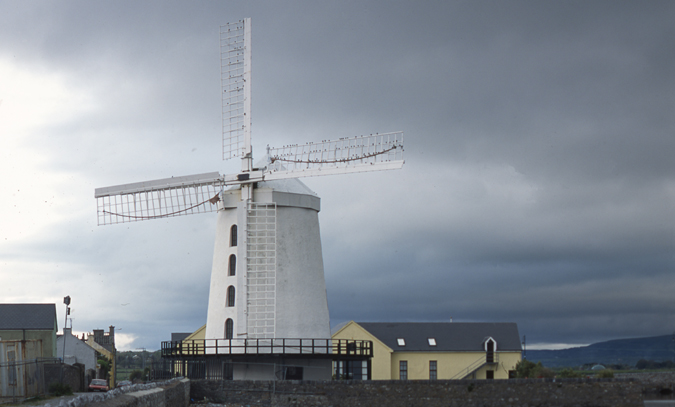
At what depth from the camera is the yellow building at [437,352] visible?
168ft

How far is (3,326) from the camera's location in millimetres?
42906

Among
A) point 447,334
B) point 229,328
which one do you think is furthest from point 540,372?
point 229,328

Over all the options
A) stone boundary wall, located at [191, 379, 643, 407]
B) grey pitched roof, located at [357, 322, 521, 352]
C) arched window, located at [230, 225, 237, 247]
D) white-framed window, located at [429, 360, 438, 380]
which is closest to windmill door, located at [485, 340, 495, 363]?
grey pitched roof, located at [357, 322, 521, 352]

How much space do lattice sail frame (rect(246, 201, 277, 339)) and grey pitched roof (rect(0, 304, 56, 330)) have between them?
18139 millimetres

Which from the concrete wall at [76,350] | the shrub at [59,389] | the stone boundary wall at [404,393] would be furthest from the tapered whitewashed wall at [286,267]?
the concrete wall at [76,350]

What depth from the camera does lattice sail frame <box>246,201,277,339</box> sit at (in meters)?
31.7

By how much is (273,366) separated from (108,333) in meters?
54.9

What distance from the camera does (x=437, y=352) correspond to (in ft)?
171

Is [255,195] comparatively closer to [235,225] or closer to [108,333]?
[235,225]

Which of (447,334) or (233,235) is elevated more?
(233,235)

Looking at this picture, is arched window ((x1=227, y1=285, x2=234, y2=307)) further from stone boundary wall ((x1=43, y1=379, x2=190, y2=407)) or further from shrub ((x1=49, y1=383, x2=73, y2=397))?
shrub ((x1=49, y1=383, x2=73, y2=397))

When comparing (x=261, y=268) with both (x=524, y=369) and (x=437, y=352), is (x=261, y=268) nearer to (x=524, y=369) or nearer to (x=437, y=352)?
(x=437, y=352)

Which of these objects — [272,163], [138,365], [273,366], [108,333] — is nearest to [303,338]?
[273,366]

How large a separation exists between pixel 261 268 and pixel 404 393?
8.07 meters
